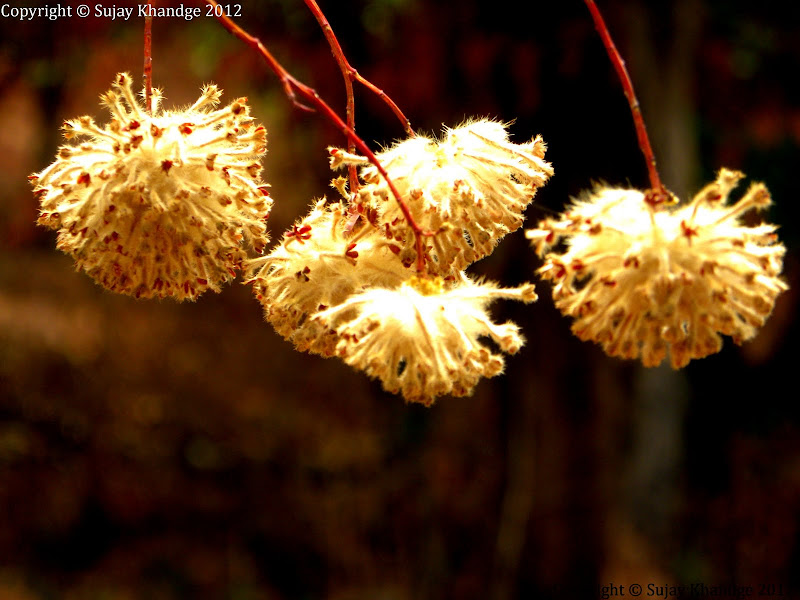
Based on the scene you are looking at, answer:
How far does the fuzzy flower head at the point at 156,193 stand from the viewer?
1077mm

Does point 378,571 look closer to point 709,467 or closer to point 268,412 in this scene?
point 268,412

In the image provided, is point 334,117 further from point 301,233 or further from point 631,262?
point 631,262

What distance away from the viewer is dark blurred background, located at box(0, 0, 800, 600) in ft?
10.0

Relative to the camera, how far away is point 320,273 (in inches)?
45.5

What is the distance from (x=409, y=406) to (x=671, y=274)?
334cm

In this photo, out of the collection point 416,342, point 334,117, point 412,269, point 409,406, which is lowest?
point 416,342

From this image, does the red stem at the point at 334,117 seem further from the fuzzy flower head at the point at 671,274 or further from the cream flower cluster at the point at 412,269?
the fuzzy flower head at the point at 671,274

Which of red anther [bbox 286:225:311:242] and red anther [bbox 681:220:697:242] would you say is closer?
red anther [bbox 681:220:697:242]

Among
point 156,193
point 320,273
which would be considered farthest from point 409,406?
point 156,193

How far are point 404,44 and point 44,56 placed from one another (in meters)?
1.32

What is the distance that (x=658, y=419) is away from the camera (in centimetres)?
352

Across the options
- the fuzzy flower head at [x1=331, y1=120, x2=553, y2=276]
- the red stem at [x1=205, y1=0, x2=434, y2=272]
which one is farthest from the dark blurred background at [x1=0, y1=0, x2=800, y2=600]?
the red stem at [x1=205, y1=0, x2=434, y2=272]

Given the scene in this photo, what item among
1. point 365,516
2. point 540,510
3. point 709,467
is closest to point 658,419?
point 540,510

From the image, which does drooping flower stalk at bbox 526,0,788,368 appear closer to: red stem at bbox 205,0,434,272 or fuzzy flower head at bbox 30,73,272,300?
red stem at bbox 205,0,434,272
